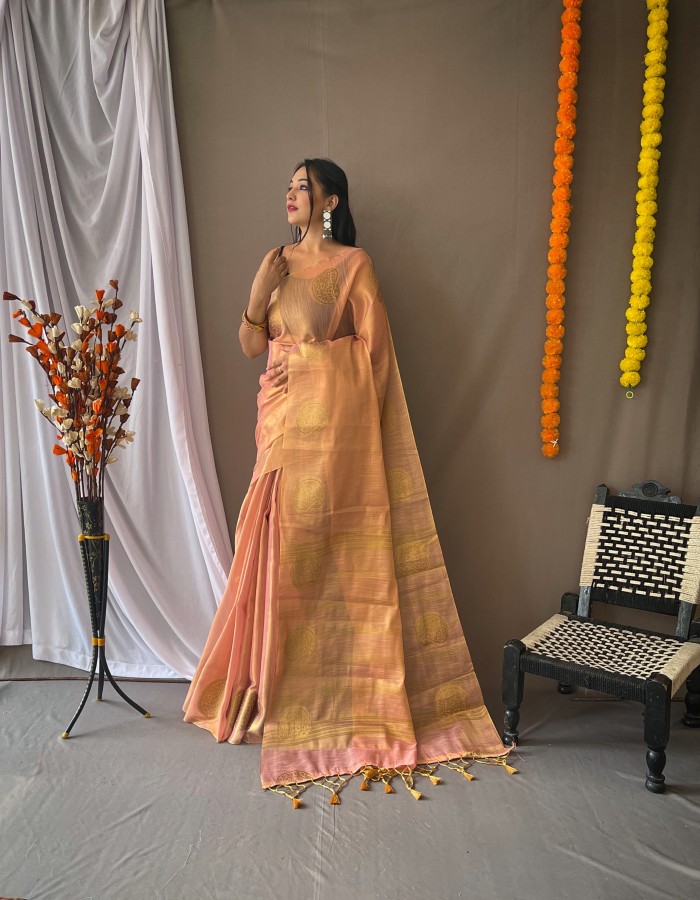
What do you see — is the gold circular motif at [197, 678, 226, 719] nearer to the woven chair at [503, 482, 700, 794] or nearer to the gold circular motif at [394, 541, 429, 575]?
the gold circular motif at [394, 541, 429, 575]

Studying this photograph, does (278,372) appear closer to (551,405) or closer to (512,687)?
(551,405)

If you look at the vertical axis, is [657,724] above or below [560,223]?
below

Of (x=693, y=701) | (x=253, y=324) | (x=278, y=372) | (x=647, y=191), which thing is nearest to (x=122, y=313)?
(x=253, y=324)

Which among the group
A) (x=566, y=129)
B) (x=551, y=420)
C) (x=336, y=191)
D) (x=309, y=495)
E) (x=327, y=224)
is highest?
(x=566, y=129)

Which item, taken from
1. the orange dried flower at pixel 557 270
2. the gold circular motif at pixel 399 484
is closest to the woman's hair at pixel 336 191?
the orange dried flower at pixel 557 270

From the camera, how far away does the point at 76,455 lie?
240 centimetres

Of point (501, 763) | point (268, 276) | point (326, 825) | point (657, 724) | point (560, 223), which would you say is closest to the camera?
point (326, 825)

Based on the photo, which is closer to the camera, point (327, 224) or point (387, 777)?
point (387, 777)

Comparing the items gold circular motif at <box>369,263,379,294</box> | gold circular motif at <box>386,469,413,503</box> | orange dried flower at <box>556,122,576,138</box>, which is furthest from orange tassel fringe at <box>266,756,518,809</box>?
orange dried flower at <box>556,122,576,138</box>

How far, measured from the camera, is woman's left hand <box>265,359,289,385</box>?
247 cm

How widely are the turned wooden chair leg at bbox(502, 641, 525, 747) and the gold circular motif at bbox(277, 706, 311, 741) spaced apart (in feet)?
2.03

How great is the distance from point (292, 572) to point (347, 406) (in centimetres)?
55

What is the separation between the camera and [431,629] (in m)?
2.46

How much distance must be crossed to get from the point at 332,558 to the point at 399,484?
335 millimetres
